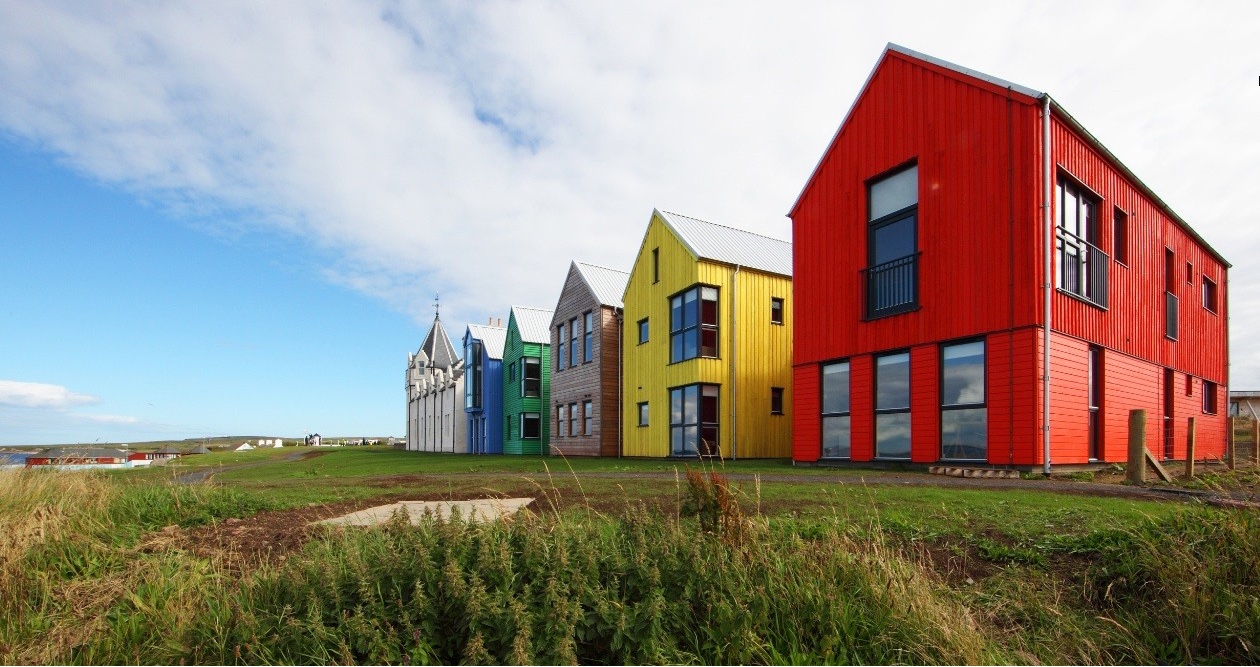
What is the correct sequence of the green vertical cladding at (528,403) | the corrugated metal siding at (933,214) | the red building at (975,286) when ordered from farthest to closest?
the green vertical cladding at (528,403) < the corrugated metal siding at (933,214) < the red building at (975,286)

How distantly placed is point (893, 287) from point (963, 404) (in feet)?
9.99

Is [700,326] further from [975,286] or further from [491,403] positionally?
[491,403]

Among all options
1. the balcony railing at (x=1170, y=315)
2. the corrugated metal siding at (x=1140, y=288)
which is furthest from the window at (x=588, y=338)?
the balcony railing at (x=1170, y=315)

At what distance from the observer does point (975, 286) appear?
→ 13.2 meters

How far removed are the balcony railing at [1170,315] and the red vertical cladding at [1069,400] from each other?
634cm

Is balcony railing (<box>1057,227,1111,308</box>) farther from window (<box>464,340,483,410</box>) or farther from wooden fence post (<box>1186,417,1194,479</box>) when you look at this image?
window (<box>464,340,483,410</box>)

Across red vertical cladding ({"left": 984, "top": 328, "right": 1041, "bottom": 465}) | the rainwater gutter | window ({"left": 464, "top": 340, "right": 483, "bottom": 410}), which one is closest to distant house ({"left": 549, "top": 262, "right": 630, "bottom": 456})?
window ({"left": 464, "top": 340, "right": 483, "bottom": 410})

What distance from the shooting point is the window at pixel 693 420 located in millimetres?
21266

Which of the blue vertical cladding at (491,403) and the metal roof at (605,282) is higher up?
the metal roof at (605,282)

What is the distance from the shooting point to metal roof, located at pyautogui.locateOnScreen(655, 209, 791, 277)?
2253 centimetres

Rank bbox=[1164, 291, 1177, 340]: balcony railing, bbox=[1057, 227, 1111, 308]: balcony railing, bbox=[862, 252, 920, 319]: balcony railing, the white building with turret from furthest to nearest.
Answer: the white building with turret < bbox=[1164, 291, 1177, 340]: balcony railing < bbox=[862, 252, 920, 319]: balcony railing < bbox=[1057, 227, 1111, 308]: balcony railing

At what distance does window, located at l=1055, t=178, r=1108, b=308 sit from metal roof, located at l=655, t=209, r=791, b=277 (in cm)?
994

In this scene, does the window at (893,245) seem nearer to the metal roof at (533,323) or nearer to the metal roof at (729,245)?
the metal roof at (729,245)

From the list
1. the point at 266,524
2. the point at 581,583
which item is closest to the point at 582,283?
the point at 266,524
